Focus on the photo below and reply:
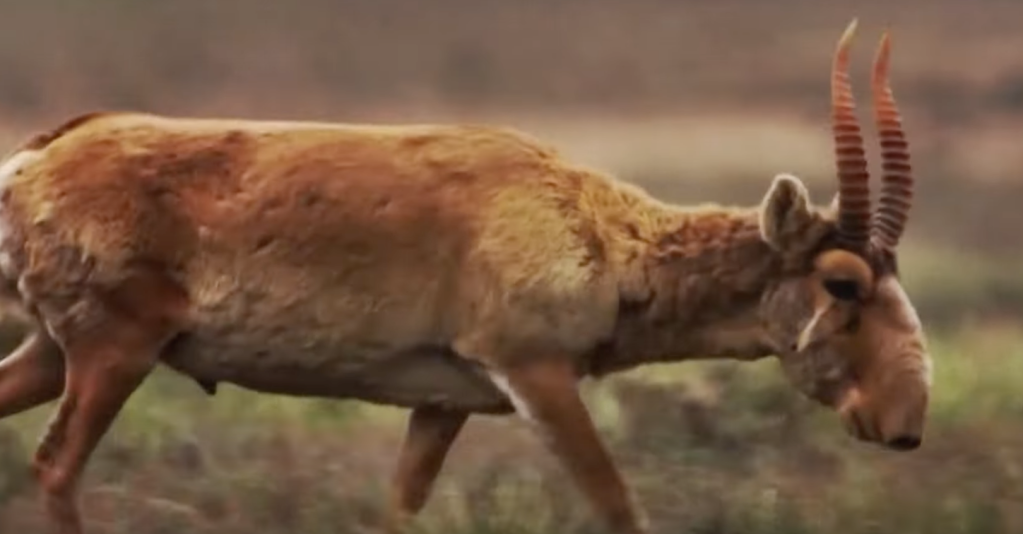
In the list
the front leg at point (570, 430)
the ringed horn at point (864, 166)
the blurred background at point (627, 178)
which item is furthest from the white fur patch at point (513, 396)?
the ringed horn at point (864, 166)

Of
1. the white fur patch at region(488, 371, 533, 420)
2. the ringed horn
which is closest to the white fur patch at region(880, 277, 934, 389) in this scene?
the ringed horn

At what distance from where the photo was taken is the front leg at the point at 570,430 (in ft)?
36.0

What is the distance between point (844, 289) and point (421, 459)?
62.9 inches

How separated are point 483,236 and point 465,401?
1.84ft

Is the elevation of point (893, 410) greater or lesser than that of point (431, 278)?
lesser

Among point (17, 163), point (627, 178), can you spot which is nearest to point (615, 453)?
point (17, 163)

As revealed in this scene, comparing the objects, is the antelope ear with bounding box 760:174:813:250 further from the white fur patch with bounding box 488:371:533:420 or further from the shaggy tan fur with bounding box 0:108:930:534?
the white fur patch with bounding box 488:371:533:420

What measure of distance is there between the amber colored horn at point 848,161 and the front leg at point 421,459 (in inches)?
59.4

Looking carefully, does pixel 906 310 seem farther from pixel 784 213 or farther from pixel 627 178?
pixel 627 178

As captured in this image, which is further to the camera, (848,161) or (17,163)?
(17,163)

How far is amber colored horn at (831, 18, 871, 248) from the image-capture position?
36.0 ft

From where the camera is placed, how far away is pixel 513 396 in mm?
10992

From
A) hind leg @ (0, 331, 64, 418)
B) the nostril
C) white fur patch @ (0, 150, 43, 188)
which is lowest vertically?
hind leg @ (0, 331, 64, 418)

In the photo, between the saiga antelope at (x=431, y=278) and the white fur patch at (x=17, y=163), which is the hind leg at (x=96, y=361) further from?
the white fur patch at (x=17, y=163)
